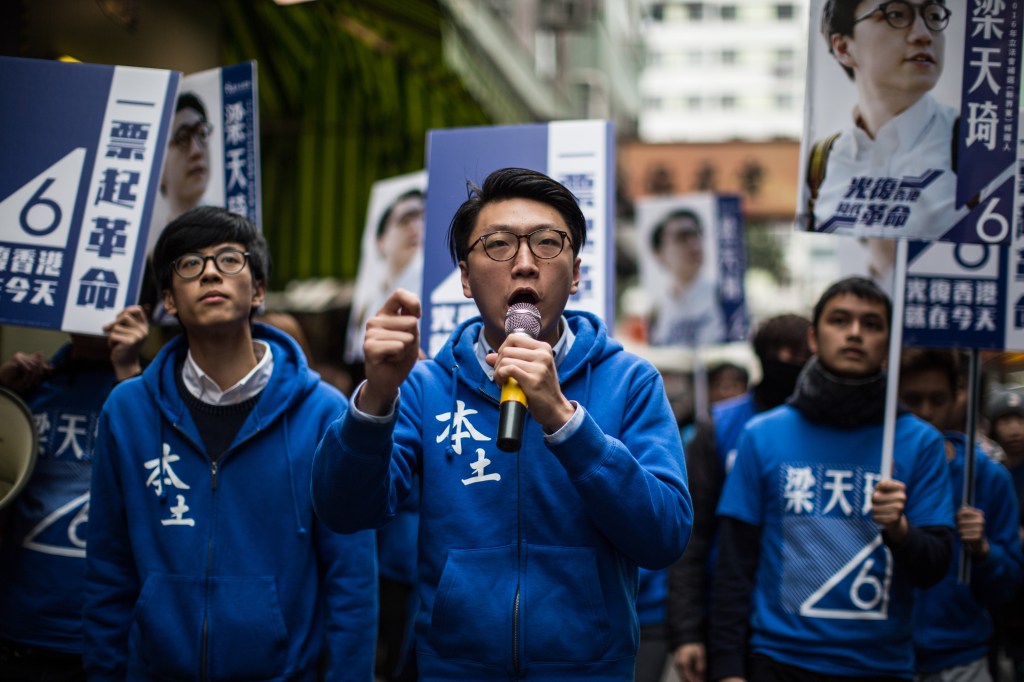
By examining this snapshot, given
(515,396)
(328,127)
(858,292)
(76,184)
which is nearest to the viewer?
(515,396)

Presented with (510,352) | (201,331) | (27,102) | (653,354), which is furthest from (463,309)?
(653,354)

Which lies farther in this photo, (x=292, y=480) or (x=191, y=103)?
(x=191, y=103)

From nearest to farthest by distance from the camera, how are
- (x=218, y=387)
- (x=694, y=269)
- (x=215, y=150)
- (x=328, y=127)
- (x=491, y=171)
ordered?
(x=218, y=387) → (x=491, y=171) → (x=215, y=150) → (x=328, y=127) → (x=694, y=269)

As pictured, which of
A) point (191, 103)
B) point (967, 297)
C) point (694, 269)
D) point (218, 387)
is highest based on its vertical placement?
point (191, 103)

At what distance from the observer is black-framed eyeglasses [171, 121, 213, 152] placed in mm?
4848

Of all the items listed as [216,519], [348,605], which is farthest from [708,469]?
[216,519]

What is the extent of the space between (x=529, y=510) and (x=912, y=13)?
8.56 feet

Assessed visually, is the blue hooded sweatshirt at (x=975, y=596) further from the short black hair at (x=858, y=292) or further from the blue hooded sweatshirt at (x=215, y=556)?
the blue hooded sweatshirt at (x=215, y=556)

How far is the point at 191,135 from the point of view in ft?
16.0

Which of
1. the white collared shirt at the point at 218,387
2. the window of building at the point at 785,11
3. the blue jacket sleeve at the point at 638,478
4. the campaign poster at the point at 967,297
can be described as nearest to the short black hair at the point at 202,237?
the white collared shirt at the point at 218,387

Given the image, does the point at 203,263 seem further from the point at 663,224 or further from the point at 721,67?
the point at 721,67

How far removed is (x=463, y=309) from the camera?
465 cm

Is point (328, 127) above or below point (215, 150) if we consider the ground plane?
above

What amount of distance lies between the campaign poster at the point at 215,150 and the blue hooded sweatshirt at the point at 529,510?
6.82ft
